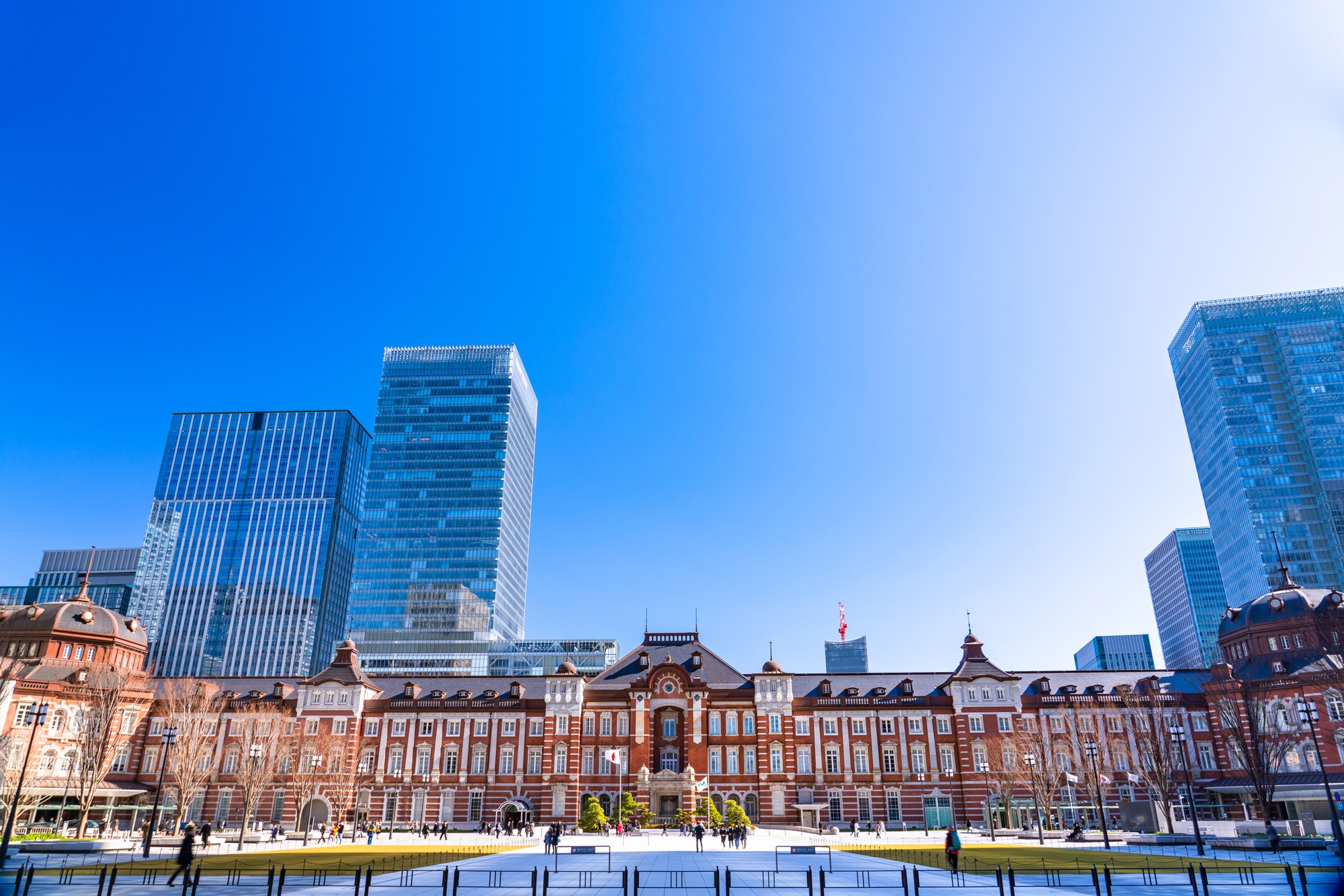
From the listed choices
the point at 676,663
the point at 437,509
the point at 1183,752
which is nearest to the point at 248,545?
the point at 437,509

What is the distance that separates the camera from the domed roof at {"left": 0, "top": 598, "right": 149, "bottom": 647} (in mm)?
74562

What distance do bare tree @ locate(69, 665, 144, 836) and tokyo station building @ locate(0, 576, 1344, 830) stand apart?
1.95 ft

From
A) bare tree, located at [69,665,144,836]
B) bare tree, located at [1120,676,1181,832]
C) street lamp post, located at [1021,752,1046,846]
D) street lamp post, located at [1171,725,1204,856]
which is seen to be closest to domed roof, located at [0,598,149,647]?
bare tree, located at [69,665,144,836]

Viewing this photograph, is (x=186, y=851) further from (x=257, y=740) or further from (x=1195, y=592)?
(x=1195, y=592)

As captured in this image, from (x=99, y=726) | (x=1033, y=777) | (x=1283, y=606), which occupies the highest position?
(x=1283, y=606)

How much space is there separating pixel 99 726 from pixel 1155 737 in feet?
265

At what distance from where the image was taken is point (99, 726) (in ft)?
210

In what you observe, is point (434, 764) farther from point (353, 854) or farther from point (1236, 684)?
point (1236, 684)

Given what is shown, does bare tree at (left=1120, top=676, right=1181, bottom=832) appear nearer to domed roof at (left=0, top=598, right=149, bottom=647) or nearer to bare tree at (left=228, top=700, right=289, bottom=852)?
bare tree at (left=228, top=700, right=289, bottom=852)

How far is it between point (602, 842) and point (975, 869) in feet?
95.4

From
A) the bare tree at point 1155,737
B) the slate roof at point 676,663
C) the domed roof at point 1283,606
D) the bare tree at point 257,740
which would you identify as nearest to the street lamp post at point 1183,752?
the bare tree at point 1155,737

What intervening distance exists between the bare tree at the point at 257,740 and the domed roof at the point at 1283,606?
89.9 meters

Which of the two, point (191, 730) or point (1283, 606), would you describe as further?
point (1283, 606)

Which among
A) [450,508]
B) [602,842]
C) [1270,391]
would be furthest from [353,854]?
[1270,391]
